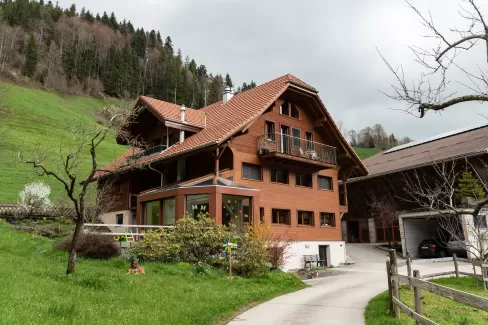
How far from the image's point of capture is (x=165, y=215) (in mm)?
22562

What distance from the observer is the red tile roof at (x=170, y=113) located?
1023 inches

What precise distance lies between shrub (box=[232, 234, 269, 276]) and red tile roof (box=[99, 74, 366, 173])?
20.1 feet

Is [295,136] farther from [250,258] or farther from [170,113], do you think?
[250,258]

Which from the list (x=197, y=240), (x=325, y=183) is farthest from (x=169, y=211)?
(x=325, y=183)

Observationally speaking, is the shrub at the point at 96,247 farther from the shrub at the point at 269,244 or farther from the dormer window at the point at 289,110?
the dormer window at the point at 289,110

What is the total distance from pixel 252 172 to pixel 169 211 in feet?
17.7

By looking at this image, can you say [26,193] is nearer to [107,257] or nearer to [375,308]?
[107,257]

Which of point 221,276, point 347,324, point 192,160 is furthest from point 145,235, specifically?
point 347,324

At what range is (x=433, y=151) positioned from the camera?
116ft

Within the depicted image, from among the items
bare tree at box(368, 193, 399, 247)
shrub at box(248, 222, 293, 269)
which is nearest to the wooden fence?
shrub at box(248, 222, 293, 269)

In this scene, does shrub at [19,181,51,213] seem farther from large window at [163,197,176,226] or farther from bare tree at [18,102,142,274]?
large window at [163,197,176,226]

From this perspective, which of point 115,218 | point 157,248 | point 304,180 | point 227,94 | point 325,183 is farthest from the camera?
point 227,94

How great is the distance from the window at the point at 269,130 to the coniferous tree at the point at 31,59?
250 feet

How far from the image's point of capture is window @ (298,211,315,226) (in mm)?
26469
